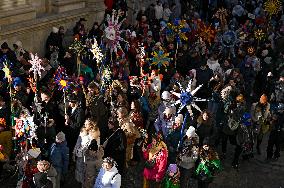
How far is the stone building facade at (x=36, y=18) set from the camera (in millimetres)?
13633

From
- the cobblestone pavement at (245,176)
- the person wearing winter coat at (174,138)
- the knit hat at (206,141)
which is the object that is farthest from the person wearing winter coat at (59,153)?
the knit hat at (206,141)

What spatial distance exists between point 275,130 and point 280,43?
675 centimetres

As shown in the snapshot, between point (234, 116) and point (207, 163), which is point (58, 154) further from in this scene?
point (234, 116)

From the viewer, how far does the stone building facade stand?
13.6 m

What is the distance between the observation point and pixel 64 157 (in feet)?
28.0

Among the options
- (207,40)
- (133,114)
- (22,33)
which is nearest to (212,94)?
(133,114)

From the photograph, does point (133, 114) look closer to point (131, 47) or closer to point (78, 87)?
point (78, 87)

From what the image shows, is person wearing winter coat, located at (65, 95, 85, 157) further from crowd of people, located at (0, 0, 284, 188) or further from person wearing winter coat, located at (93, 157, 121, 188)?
person wearing winter coat, located at (93, 157, 121, 188)

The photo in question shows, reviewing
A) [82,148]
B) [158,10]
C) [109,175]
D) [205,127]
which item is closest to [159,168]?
[109,175]

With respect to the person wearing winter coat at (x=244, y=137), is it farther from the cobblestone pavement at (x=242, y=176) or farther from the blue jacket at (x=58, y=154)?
the blue jacket at (x=58, y=154)

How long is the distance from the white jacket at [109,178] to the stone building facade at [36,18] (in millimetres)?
6751

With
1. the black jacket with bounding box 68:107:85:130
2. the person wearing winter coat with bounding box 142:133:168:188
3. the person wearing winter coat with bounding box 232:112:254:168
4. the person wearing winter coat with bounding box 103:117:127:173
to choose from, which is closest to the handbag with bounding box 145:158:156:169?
the person wearing winter coat with bounding box 142:133:168:188

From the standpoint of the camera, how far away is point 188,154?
28.7 feet

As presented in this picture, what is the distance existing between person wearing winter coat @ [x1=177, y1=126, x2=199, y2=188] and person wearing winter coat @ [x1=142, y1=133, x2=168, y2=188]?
0.43 metres
